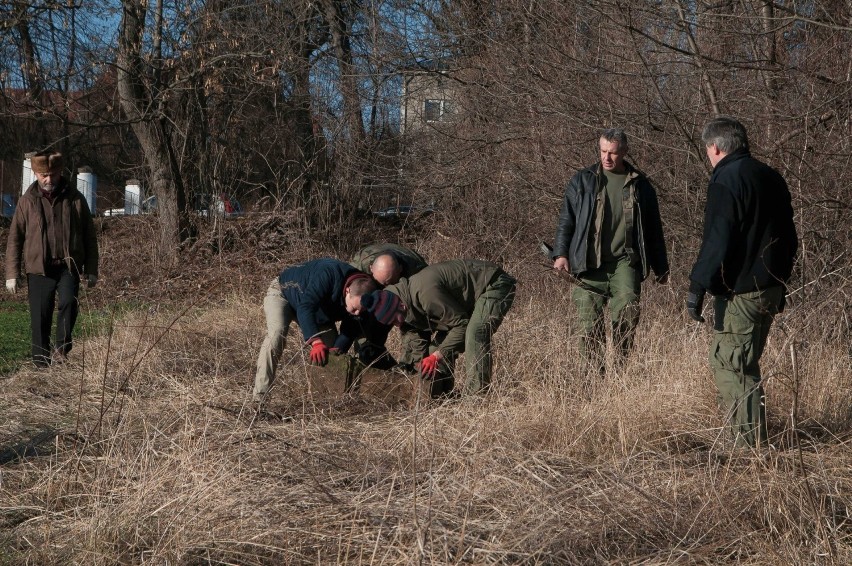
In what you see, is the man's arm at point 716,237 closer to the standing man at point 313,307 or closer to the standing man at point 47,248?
the standing man at point 313,307

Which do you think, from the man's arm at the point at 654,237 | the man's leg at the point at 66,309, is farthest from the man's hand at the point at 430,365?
the man's leg at the point at 66,309

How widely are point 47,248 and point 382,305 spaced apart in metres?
3.49

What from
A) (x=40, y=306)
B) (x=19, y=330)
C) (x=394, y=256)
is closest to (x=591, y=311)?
(x=394, y=256)

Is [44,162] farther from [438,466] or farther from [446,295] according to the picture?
[438,466]

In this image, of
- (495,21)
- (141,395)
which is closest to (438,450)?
(141,395)

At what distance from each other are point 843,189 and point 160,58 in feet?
34.7

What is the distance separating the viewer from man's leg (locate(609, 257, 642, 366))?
20.2ft

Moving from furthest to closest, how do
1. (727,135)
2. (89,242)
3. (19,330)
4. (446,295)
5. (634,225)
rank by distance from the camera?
(19,330) → (89,242) → (634,225) → (446,295) → (727,135)

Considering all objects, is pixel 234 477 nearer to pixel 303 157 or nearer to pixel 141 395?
pixel 141 395

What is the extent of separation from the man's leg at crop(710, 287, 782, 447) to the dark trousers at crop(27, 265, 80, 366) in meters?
4.95

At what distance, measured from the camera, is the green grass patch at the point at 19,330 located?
812 cm

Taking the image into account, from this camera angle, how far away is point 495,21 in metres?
11.6

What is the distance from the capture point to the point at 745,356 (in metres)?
4.73

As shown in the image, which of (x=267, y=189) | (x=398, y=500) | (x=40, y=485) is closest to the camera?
(x=398, y=500)
